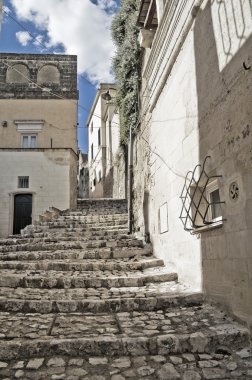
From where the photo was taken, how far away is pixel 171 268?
5141mm

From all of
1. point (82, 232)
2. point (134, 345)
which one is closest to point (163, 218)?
point (134, 345)

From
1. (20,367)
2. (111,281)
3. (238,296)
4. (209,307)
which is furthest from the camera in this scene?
(111,281)

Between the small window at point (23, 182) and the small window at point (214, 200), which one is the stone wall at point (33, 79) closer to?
the small window at point (23, 182)

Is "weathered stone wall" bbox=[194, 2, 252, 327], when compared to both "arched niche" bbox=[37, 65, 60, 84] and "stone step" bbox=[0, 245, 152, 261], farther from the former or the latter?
"arched niche" bbox=[37, 65, 60, 84]

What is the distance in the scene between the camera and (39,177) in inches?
567

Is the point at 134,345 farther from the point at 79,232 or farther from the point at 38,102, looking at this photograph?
the point at 38,102

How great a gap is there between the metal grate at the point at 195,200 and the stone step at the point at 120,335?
0.98 meters

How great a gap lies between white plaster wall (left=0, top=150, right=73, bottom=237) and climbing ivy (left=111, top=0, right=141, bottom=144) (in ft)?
16.7

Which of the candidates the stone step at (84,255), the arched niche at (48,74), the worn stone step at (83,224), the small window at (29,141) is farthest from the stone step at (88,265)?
the arched niche at (48,74)

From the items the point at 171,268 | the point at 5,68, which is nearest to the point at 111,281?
the point at 171,268

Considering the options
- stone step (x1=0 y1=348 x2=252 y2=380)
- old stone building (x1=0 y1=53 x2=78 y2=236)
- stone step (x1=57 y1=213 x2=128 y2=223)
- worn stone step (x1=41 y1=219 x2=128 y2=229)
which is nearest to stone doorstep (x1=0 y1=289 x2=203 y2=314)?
stone step (x1=0 y1=348 x2=252 y2=380)

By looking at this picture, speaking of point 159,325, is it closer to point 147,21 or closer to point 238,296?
point 238,296

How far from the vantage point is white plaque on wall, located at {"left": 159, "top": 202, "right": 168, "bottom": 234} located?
5372mm

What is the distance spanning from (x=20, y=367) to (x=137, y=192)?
5.96m
